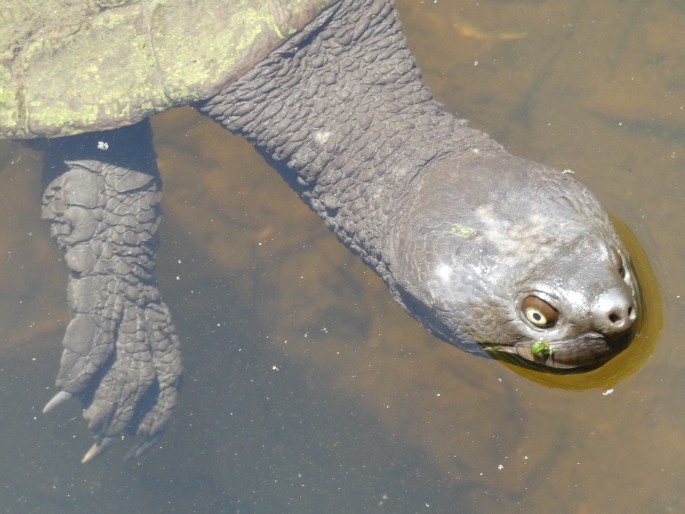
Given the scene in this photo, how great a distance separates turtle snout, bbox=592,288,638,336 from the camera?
2678mm

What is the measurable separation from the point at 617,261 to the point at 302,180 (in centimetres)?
200

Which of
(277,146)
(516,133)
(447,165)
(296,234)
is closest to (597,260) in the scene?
(447,165)

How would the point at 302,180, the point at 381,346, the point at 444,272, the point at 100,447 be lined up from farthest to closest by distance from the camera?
1. the point at 100,447
2. the point at 381,346
3. the point at 302,180
4. the point at 444,272

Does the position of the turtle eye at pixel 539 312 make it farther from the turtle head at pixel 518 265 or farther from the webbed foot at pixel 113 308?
the webbed foot at pixel 113 308

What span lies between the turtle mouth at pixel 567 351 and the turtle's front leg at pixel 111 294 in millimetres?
2670

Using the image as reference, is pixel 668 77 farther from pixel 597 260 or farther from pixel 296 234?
pixel 296 234

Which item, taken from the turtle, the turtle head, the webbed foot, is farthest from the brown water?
the turtle head

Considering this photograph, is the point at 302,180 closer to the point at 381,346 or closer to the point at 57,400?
the point at 381,346

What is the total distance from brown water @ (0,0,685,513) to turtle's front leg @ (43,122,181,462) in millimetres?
242

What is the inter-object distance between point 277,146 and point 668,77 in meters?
2.52

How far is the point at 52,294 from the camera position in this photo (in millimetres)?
5270

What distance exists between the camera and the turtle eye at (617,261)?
284 centimetres

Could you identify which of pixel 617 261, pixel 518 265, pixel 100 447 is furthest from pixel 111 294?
pixel 617 261

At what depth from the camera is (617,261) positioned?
287 centimetres
